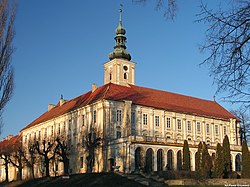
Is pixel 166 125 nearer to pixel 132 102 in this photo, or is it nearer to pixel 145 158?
pixel 132 102

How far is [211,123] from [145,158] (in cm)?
2386

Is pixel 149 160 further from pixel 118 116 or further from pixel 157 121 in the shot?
pixel 157 121

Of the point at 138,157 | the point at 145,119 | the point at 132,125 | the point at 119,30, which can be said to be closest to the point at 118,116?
the point at 132,125

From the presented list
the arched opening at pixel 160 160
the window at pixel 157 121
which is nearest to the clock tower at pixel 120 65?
the window at pixel 157 121

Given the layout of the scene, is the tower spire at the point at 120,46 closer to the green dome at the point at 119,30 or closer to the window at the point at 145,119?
the green dome at the point at 119,30

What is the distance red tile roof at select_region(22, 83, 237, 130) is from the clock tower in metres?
8.11

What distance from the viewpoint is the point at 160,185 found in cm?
3325

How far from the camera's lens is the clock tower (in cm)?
7431

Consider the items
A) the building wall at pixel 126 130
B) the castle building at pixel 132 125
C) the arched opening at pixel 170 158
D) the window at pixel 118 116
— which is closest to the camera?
the building wall at pixel 126 130

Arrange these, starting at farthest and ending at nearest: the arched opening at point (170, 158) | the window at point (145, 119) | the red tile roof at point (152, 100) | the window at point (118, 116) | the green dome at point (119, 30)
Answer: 1. the green dome at point (119, 30)
2. the red tile roof at point (152, 100)
3. the window at point (145, 119)
4. the window at point (118, 116)
5. the arched opening at point (170, 158)

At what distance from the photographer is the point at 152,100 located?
62156 mm

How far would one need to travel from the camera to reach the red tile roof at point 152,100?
2306 inches

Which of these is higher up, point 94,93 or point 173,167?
point 94,93

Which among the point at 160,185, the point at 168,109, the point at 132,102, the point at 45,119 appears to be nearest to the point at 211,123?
the point at 168,109
